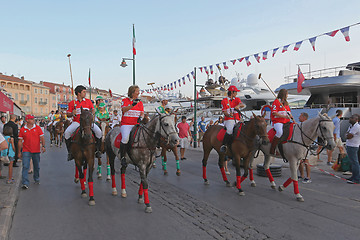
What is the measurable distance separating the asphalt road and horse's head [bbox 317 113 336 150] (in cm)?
142

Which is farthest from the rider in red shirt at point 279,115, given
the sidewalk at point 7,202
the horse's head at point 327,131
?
the sidewalk at point 7,202

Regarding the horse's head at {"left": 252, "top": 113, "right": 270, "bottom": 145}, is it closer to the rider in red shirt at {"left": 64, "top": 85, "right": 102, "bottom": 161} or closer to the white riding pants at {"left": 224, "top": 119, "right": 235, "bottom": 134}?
the white riding pants at {"left": 224, "top": 119, "right": 235, "bottom": 134}

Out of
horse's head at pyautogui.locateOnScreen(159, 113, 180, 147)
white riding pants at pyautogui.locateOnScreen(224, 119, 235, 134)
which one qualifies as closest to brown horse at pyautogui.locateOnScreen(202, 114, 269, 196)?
white riding pants at pyautogui.locateOnScreen(224, 119, 235, 134)

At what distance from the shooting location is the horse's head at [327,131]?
6297 mm

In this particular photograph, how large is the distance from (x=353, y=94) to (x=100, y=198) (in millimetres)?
23318

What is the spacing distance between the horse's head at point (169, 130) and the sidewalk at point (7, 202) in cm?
347

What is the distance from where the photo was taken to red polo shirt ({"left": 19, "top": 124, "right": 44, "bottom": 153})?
7.59 meters

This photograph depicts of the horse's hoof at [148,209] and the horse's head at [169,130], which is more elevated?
the horse's head at [169,130]

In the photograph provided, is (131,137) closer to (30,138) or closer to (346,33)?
(30,138)

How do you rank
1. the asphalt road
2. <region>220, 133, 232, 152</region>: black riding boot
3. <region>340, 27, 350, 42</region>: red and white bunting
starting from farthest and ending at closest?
<region>340, 27, 350, 42</region>: red and white bunting → <region>220, 133, 232, 152</region>: black riding boot → the asphalt road

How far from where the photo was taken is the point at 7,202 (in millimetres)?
→ 5930

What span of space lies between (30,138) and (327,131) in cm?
834

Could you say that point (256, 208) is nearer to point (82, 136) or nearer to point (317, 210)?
point (317, 210)

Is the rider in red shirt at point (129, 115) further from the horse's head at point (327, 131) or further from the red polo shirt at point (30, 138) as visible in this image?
the horse's head at point (327, 131)
